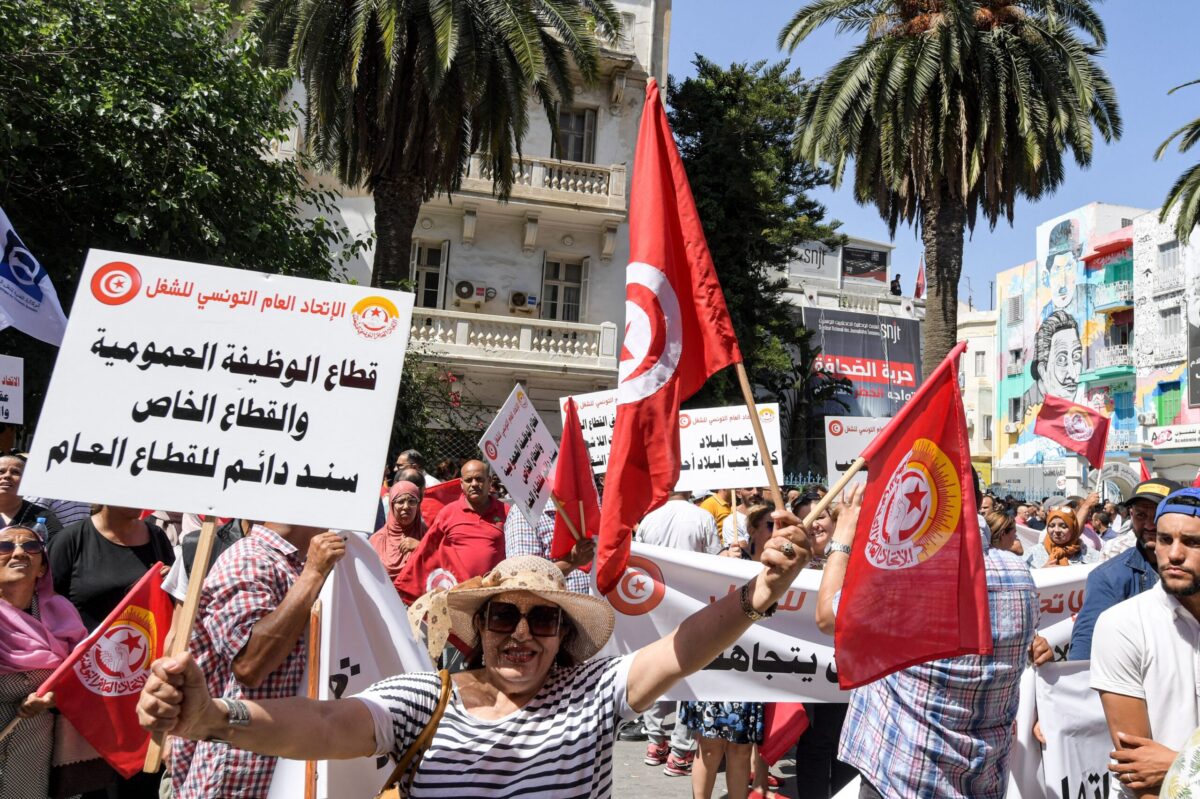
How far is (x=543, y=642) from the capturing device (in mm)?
2791

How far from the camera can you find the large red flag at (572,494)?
5.65 meters

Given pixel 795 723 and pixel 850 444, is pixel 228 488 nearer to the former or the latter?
pixel 795 723

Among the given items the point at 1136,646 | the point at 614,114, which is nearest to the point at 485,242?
the point at 614,114

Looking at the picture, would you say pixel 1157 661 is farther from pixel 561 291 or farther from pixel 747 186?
pixel 747 186

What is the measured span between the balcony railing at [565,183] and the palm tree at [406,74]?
7.39 m

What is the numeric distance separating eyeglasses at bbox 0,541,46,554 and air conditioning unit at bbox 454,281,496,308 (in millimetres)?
18942

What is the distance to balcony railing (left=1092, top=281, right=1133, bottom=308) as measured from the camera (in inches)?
2039

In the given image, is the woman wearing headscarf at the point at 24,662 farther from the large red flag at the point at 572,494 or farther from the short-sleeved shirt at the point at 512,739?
the short-sleeved shirt at the point at 512,739

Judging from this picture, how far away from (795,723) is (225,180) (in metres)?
10.6

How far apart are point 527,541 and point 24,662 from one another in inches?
107

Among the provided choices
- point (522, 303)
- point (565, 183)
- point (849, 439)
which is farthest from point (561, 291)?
point (849, 439)

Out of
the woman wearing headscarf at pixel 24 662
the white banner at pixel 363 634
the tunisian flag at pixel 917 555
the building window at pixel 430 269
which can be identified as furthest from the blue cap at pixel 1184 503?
the building window at pixel 430 269

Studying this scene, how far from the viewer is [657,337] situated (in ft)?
10.9

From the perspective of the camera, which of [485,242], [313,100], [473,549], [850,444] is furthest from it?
[485,242]
